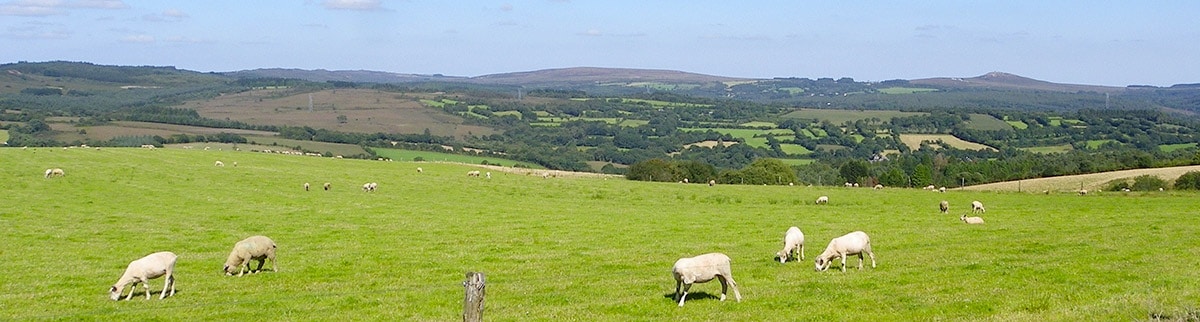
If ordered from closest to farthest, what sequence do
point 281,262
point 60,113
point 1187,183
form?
point 281,262, point 1187,183, point 60,113

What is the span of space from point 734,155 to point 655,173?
67.2 meters

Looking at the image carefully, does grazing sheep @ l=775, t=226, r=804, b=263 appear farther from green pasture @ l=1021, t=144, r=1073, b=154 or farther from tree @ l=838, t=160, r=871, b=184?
green pasture @ l=1021, t=144, r=1073, b=154

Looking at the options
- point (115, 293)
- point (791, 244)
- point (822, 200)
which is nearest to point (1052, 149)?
point (822, 200)

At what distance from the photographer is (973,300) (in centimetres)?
1595

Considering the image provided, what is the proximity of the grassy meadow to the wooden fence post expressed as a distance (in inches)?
148

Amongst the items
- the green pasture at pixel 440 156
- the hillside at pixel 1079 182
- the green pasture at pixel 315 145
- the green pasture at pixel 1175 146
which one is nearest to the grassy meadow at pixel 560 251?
the hillside at pixel 1079 182

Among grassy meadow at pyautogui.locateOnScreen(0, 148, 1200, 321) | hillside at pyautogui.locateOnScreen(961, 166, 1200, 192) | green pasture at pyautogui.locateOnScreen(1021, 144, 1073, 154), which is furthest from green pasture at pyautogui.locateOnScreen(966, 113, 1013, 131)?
grassy meadow at pyautogui.locateOnScreen(0, 148, 1200, 321)

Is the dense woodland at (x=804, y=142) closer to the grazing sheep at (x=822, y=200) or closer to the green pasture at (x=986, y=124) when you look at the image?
the green pasture at (x=986, y=124)

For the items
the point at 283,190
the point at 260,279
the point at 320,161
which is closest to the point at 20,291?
the point at 260,279

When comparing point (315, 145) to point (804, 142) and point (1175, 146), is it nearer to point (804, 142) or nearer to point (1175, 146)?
point (804, 142)

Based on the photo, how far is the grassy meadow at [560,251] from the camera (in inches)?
648

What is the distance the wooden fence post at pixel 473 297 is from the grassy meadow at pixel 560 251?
377 centimetres

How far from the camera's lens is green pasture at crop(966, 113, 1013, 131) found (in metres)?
172

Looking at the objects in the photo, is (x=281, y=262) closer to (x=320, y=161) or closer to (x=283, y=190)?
(x=283, y=190)
